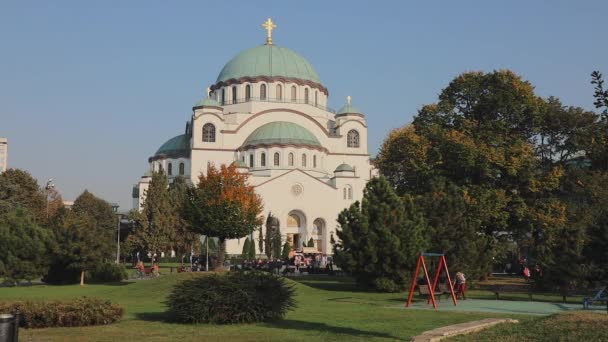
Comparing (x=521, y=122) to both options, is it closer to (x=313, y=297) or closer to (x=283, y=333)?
(x=313, y=297)

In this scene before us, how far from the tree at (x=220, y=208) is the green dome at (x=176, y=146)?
45686 millimetres

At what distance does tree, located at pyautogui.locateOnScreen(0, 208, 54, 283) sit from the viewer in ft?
99.1

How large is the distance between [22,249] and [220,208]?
9.27 metres

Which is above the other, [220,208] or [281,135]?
[281,135]

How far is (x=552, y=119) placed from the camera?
33438 millimetres

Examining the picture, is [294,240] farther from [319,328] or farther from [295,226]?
[319,328]

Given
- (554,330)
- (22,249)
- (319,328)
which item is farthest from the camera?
(22,249)

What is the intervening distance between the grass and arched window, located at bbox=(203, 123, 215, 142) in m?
61.1

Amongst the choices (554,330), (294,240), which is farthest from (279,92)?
(554,330)

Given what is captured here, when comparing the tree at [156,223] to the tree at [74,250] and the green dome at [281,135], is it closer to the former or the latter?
the tree at [74,250]

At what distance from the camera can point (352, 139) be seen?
75062 millimetres

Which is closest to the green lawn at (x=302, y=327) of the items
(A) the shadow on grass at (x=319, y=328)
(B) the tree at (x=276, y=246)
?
(A) the shadow on grass at (x=319, y=328)

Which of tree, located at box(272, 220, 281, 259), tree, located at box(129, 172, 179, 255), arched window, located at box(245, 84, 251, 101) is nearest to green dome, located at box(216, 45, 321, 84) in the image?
arched window, located at box(245, 84, 251, 101)

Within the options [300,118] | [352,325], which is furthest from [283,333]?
[300,118]
